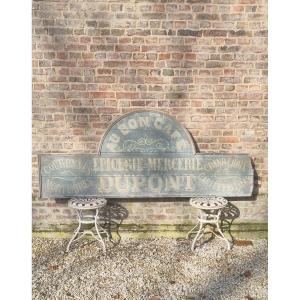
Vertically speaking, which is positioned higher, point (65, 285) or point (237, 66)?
point (237, 66)

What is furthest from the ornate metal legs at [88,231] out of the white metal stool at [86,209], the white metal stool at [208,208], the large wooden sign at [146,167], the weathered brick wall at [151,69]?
the white metal stool at [208,208]

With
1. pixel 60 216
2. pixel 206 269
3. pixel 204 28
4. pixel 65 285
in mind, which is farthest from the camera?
pixel 60 216

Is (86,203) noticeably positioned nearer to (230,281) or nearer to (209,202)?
(209,202)

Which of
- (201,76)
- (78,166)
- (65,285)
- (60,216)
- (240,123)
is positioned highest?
(201,76)

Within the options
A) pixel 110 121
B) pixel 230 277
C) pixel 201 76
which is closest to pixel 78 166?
pixel 110 121

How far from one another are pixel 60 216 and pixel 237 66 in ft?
8.79

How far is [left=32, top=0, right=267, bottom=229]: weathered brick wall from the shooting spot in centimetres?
383

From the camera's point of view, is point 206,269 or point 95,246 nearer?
point 206,269

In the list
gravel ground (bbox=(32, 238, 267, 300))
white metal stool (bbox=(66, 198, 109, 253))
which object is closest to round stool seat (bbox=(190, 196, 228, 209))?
gravel ground (bbox=(32, 238, 267, 300))

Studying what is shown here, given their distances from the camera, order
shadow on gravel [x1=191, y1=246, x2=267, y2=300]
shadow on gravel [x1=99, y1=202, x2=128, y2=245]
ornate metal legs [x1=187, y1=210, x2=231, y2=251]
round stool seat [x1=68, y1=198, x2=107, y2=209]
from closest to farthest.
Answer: shadow on gravel [x1=191, y1=246, x2=267, y2=300] → round stool seat [x1=68, y1=198, x2=107, y2=209] → ornate metal legs [x1=187, y1=210, x2=231, y2=251] → shadow on gravel [x1=99, y1=202, x2=128, y2=245]

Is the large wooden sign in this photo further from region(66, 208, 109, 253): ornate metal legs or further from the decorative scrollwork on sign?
region(66, 208, 109, 253): ornate metal legs

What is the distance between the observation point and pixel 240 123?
4059 millimetres

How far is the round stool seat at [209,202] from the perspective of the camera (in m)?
3.78

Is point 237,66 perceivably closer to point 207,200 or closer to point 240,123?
point 240,123
